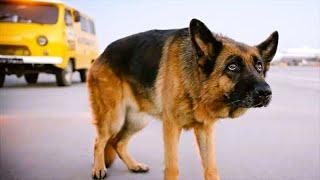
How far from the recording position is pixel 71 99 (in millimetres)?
7723

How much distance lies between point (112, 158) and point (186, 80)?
1.00 m

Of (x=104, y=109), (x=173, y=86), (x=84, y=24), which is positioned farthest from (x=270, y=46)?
(x=84, y=24)

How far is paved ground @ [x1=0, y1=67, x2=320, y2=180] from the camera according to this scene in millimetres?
3588

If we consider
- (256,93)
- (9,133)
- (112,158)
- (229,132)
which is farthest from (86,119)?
(256,93)

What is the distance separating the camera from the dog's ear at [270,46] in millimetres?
3090

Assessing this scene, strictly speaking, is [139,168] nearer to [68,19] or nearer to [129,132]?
[129,132]

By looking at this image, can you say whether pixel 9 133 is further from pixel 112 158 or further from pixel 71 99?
pixel 71 99

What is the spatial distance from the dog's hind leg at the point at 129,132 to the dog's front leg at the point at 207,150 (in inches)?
19.3

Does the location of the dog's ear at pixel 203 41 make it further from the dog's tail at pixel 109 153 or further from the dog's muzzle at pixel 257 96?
the dog's tail at pixel 109 153

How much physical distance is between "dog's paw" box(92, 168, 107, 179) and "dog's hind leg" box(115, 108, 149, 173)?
236 millimetres

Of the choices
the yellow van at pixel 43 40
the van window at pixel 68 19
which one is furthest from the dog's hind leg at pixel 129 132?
the van window at pixel 68 19

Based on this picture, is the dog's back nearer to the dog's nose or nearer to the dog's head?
the dog's head

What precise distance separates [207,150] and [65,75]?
279 inches

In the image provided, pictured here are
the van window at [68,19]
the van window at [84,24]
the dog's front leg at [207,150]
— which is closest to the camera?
the dog's front leg at [207,150]
